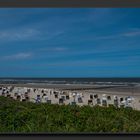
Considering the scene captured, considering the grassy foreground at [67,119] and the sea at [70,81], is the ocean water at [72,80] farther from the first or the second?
the grassy foreground at [67,119]

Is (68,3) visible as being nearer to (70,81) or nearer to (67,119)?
(67,119)

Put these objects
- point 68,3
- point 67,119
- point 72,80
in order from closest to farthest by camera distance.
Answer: point 68,3
point 67,119
point 72,80

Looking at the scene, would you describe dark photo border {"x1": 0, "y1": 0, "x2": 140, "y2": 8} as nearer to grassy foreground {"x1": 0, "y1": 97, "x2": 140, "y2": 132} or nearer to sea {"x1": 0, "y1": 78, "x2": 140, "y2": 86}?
grassy foreground {"x1": 0, "y1": 97, "x2": 140, "y2": 132}

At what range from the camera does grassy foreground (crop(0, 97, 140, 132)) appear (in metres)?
2.70

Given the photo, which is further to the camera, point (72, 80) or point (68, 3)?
point (72, 80)

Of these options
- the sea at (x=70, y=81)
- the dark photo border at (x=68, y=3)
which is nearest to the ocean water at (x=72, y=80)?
the sea at (x=70, y=81)

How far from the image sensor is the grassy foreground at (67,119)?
106 inches

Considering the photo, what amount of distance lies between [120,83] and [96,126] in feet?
17.6

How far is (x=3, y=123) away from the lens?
291 cm

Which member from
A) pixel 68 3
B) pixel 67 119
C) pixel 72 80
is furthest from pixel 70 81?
pixel 68 3

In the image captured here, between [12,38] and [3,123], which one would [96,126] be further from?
[12,38]

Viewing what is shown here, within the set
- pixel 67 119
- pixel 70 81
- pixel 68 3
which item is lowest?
pixel 67 119

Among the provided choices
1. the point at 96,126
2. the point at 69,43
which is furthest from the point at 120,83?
the point at 69,43

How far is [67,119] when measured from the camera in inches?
113
